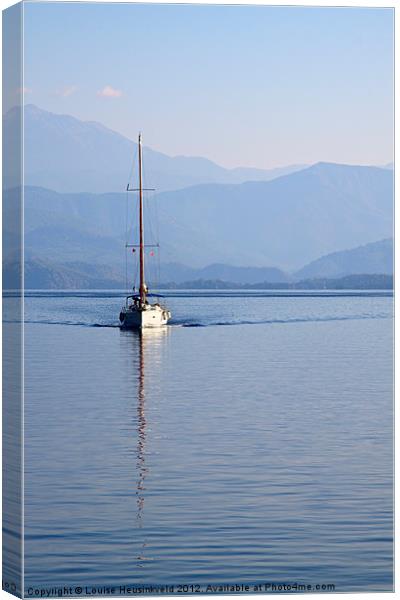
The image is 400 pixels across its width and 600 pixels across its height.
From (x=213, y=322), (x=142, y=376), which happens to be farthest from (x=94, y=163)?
(x=213, y=322)

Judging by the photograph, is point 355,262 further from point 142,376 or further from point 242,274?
point 142,376

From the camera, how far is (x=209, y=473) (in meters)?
13.4

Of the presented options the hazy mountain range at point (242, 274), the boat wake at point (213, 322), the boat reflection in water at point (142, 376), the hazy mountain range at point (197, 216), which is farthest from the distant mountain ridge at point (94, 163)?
the boat wake at point (213, 322)

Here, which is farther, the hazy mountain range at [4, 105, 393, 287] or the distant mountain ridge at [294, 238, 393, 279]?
the distant mountain ridge at [294, 238, 393, 279]

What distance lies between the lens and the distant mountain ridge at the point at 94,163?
13.1m

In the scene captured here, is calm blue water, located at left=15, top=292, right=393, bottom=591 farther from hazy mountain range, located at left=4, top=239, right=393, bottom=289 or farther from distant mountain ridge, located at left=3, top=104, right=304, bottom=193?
distant mountain ridge, located at left=3, top=104, right=304, bottom=193

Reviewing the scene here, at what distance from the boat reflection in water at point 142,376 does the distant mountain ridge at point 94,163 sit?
2733 millimetres

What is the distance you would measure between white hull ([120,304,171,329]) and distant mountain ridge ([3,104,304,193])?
20142 mm

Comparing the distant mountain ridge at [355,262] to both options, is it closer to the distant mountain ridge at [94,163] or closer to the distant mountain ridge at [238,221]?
the distant mountain ridge at [238,221]

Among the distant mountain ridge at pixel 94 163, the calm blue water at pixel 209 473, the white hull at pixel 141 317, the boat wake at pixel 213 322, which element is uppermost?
the distant mountain ridge at pixel 94 163

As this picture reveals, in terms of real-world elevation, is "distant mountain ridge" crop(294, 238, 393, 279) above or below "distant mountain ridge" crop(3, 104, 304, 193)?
below

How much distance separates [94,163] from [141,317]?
2070cm

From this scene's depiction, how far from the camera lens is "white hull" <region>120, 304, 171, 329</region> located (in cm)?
3534

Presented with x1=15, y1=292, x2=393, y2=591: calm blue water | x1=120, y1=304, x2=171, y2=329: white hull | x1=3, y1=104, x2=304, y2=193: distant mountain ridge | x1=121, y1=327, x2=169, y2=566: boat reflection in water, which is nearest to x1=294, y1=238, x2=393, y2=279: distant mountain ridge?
x1=15, y1=292, x2=393, y2=591: calm blue water
